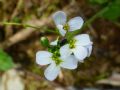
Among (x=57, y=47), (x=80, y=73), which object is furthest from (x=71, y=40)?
(x=80, y=73)

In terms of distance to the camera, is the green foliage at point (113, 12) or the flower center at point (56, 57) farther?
the green foliage at point (113, 12)

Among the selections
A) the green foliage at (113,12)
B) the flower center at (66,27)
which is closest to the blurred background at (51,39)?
the green foliage at (113,12)

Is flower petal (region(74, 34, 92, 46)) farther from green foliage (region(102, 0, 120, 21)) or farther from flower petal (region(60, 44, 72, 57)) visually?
green foliage (region(102, 0, 120, 21))

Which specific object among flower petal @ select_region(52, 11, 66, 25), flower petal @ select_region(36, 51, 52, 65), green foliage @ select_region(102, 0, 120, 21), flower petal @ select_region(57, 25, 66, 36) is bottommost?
flower petal @ select_region(36, 51, 52, 65)

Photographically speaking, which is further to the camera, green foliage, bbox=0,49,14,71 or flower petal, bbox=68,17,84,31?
green foliage, bbox=0,49,14,71

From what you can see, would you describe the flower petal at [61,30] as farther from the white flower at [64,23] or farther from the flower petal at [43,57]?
the flower petal at [43,57]

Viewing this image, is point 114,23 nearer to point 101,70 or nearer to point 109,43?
point 109,43

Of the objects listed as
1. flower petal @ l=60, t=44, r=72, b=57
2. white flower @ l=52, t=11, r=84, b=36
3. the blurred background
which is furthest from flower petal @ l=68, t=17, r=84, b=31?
the blurred background
